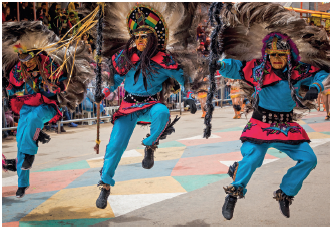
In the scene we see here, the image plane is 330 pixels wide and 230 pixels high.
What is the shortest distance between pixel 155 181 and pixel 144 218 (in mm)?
1185

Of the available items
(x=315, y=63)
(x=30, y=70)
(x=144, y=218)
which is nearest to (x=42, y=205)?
(x=144, y=218)

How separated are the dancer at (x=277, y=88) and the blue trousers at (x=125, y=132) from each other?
73 centimetres

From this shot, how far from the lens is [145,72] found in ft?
12.1

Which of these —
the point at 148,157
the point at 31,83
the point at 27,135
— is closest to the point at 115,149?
the point at 148,157

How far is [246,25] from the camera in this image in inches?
143

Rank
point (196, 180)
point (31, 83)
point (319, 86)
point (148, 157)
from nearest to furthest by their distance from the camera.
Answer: point (319, 86) < point (148, 157) < point (31, 83) < point (196, 180)

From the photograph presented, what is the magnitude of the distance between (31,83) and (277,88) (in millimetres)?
2593

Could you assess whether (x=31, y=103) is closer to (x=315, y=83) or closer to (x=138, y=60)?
(x=138, y=60)

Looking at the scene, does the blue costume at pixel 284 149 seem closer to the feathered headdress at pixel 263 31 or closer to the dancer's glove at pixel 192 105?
the feathered headdress at pixel 263 31

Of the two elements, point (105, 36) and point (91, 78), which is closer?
point (105, 36)

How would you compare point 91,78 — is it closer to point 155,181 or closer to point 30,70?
point 30,70

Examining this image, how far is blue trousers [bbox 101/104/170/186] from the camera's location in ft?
11.9

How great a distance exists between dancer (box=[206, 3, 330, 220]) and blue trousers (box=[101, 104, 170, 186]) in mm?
728

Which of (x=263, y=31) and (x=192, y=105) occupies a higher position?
(x=263, y=31)
